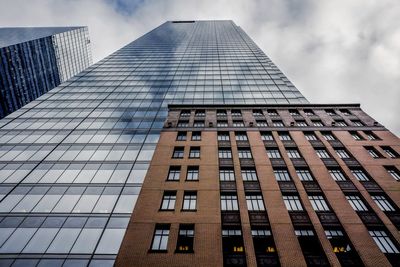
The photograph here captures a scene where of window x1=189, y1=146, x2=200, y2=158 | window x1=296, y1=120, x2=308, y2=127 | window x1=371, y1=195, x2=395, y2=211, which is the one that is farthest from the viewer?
window x1=296, y1=120, x2=308, y2=127

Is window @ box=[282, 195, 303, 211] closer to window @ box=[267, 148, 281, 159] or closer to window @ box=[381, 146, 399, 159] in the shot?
window @ box=[267, 148, 281, 159]

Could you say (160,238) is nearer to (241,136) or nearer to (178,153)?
(178,153)

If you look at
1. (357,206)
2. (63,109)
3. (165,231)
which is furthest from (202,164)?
(63,109)

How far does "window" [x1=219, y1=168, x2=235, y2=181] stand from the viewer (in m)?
23.8

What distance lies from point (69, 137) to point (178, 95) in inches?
872

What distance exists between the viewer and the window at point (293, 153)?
26.9 meters

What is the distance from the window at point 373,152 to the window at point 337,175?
5.17 meters

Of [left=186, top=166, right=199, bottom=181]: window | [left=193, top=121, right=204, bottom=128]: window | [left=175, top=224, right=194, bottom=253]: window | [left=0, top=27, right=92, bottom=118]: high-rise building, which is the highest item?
[left=0, top=27, right=92, bottom=118]: high-rise building

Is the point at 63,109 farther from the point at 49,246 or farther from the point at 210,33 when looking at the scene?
the point at 210,33

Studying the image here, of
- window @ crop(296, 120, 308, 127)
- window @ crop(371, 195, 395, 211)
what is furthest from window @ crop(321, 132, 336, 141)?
window @ crop(371, 195, 395, 211)

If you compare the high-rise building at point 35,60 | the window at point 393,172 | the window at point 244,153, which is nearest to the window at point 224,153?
the window at point 244,153

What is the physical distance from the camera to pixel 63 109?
40438 mm

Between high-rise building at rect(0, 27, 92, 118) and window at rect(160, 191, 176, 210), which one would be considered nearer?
window at rect(160, 191, 176, 210)

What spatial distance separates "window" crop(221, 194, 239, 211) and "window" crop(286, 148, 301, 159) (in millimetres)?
9313
